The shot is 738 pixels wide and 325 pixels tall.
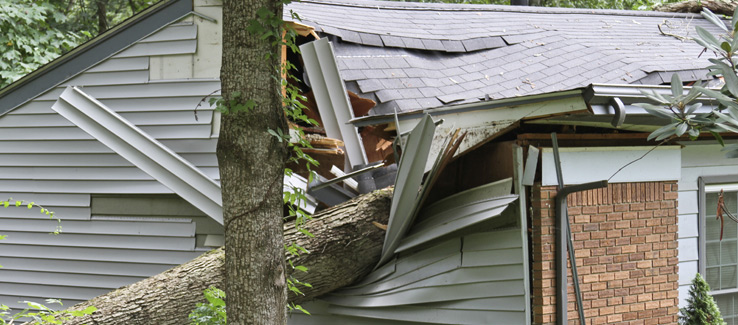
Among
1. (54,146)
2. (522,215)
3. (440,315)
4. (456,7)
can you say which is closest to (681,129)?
(522,215)

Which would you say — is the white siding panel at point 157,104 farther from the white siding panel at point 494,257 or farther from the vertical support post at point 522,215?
the vertical support post at point 522,215

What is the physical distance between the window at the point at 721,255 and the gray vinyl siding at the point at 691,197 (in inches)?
4.8

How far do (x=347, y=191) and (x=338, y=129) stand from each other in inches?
30.0

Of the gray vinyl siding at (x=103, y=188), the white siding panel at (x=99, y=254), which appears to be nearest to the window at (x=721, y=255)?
the gray vinyl siding at (x=103, y=188)

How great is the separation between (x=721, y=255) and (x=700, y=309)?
3.29 feet

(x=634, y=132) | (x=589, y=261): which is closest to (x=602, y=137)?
(x=634, y=132)

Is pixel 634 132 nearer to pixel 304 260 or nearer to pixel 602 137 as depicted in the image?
pixel 602 137

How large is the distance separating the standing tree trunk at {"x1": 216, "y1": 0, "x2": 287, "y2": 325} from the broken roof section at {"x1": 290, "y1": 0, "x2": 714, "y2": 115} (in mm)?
3349

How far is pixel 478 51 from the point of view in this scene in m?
9.30

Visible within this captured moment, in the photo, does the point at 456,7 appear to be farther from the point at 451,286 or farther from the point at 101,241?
the point at 451,286

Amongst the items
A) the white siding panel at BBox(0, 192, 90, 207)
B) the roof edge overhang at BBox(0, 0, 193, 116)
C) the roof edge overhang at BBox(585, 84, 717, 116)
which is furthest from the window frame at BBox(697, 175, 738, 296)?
the white siding panel at BBox(0, 192, 90, 207)

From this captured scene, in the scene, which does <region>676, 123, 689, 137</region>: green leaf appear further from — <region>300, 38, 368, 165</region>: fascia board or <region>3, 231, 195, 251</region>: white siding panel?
<region>3, 231, 195, 251</region>: white siding panel

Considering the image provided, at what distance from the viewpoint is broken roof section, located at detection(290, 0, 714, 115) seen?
7.79 meters

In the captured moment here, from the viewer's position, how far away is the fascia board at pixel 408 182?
562 centimetres
